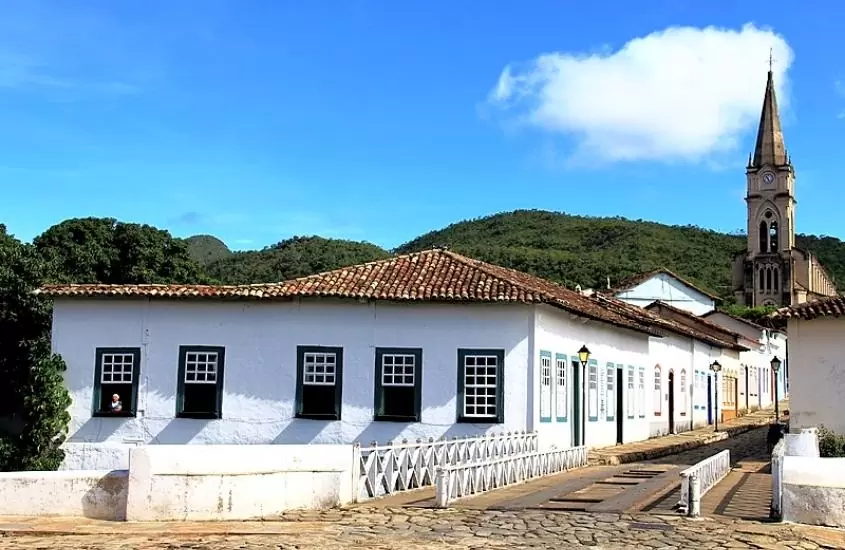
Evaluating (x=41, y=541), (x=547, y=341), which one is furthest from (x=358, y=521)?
(x=547, y=341)

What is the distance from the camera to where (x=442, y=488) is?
43.5 ft

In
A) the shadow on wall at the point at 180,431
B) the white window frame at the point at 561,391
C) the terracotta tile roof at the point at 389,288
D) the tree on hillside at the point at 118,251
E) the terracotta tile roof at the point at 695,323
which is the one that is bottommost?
the shadow on wall at the point at 180,431

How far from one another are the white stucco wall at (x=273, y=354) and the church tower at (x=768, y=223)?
76.9 meters

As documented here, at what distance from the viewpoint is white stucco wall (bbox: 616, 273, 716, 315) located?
62.8m

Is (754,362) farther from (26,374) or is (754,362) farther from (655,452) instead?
(26,374)

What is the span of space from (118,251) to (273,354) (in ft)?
58.1

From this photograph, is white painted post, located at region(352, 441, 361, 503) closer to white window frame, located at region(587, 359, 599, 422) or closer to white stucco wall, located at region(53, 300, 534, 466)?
white stucco wall, located at region(53, 300, 534, 466)

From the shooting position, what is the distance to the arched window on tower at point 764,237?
96.8 metres

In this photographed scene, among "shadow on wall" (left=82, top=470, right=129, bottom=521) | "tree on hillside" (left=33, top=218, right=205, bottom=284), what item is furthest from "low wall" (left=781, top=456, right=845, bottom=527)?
"tree on hillside" (left=33, top=218, right=205, bottom=284)

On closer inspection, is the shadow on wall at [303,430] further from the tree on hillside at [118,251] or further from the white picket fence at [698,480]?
the tree on hillside at [118,251]

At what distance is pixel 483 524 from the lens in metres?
11.7

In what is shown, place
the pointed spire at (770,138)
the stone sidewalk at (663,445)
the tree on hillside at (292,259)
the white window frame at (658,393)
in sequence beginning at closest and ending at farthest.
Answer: the stone sidewalk at (663,445) → the white window frame at (658,393) → the tree on hillside at (292,259) → the pointed spire at (770,138)

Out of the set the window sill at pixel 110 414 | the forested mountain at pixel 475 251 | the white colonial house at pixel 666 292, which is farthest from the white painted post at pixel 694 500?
the white colonial house at pixel 666 292

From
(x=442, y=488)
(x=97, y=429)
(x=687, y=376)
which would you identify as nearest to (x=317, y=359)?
(x=97, y=429)
